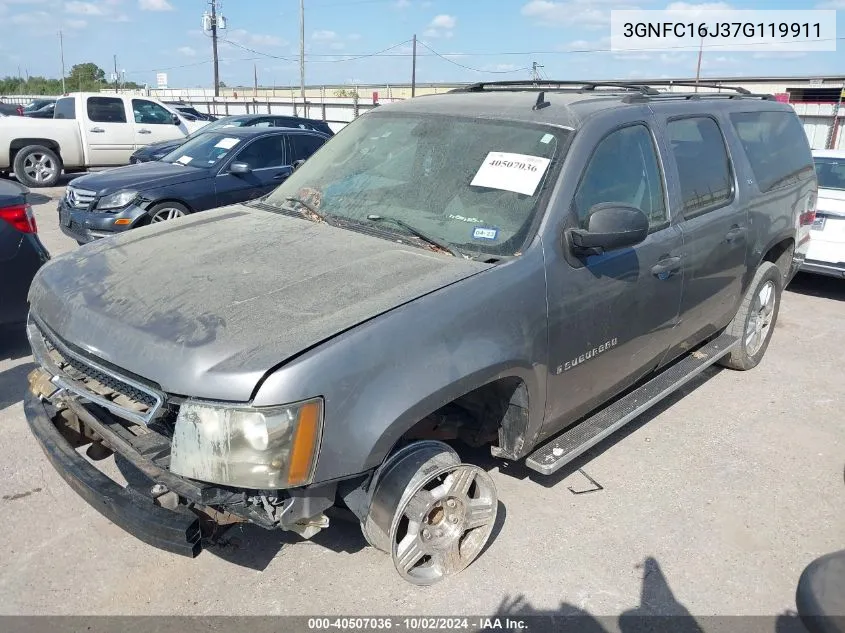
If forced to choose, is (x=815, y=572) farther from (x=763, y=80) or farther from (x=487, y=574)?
(x=763, y=80)

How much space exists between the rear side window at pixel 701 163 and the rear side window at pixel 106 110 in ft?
44.8

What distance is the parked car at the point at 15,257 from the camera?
4742 mm

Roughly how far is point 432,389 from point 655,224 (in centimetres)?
182

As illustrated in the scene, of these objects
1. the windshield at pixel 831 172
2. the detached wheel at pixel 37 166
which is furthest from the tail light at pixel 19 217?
the detached wheel at pixel 37 166

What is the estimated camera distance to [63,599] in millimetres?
2744

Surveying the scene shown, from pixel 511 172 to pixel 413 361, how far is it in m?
1.22

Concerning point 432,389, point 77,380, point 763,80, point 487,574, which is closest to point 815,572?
point 432,389

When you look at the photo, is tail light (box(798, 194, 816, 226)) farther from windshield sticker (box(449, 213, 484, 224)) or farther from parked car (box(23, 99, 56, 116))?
parked car (box(23, 99, 56, 116))

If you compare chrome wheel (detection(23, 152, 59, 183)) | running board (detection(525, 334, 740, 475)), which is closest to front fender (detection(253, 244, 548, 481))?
running board (detection(525, 334, 740, 475))

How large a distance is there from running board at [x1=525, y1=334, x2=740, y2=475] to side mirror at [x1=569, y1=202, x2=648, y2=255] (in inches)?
37.7

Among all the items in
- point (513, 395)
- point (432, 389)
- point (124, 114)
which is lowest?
point (513, 395)

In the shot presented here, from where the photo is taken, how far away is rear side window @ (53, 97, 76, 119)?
1440 centimetres

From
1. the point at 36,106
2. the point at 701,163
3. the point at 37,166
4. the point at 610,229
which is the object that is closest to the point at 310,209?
the point at 610,229

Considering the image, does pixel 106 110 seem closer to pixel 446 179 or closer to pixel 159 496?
pixel 446 179
